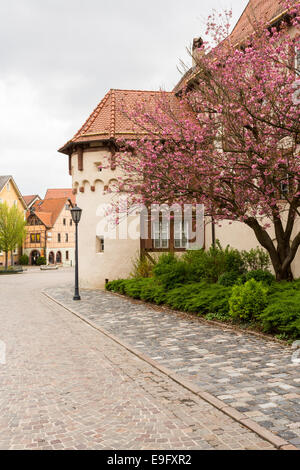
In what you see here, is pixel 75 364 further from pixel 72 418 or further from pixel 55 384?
pixel 72 418

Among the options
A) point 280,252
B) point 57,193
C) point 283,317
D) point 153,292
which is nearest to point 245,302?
point 283,317

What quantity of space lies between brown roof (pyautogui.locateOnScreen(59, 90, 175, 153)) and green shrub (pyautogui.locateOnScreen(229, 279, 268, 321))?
40.2 feet

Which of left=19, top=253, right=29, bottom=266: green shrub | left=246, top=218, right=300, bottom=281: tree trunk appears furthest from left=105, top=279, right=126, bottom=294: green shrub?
left=19, top=253, right=29, bottom=266: green shrub

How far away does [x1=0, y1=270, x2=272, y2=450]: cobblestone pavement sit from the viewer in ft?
13.9

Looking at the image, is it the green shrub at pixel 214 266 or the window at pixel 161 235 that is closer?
the green shrub at pixel 214 266

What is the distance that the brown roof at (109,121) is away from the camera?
2074 centimetres

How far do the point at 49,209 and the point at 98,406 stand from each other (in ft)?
211

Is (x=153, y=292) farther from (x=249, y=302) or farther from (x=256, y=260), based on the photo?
(x=249, y=302)

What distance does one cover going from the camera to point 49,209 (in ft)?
221

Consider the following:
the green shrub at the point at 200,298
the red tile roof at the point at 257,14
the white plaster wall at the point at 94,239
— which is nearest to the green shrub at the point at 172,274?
the green shrub at the point at 200,298

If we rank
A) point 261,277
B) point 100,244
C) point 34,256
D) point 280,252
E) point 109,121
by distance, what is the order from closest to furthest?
point 261,277
point 280,252
point 109,121
point 100,244
point 34,256

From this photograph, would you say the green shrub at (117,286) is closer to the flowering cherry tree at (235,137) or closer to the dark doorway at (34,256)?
the flowering cherry tree at (235,137)

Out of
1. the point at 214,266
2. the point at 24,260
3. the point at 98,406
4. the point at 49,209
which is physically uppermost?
the point at 49,209

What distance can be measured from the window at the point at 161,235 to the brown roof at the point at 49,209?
43.3 metres
